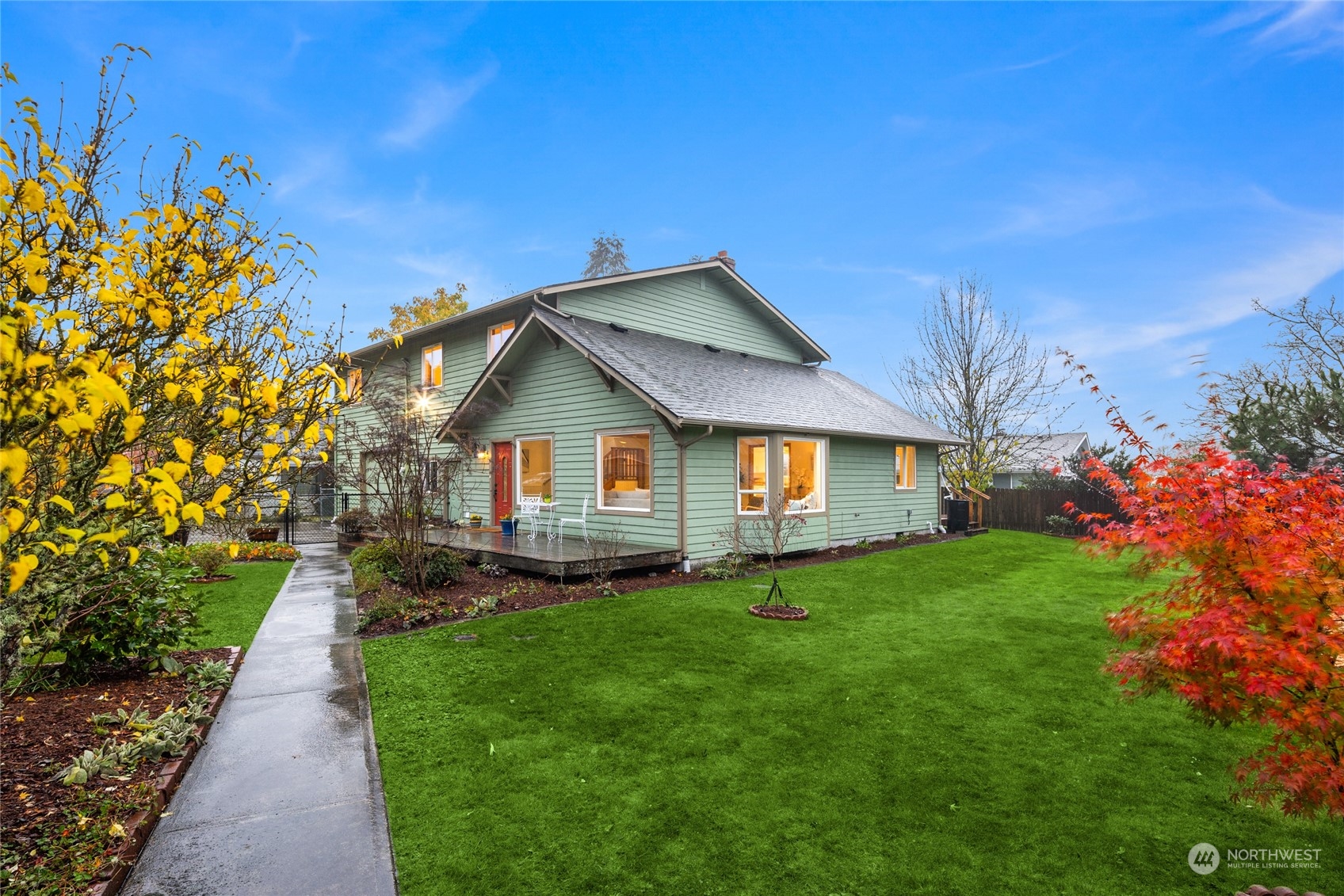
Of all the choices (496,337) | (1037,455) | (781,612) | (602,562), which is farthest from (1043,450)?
(602,562)

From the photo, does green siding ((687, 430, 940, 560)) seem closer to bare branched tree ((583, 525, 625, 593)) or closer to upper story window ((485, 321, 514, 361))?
bare branched tree ((583, 525, 625, 593))

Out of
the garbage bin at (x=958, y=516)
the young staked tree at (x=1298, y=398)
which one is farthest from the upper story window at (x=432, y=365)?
the young staked tree at (x=1298, y=398)

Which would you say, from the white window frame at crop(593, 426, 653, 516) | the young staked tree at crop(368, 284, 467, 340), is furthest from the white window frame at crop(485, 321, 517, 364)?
the young staked tree at crop(368, 284, 467, 340)

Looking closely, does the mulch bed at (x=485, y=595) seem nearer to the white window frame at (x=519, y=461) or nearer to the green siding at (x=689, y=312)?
the white window frame at (x=519, y=461)

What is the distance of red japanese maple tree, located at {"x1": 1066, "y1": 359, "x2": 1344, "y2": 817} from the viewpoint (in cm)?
296

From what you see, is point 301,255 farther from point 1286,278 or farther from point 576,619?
point 1286,278

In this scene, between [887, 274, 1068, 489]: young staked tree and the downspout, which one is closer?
the downspout

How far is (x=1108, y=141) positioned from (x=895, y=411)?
34.3 ft

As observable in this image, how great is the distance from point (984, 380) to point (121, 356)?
25413 millimetres

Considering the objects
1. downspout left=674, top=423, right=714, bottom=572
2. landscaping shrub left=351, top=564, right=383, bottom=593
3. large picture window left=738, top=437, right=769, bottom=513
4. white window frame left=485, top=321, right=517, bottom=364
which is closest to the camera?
landscaping shrub left=351, top=564, right=383, bottom=593

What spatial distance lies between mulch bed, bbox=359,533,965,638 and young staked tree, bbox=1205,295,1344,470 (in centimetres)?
1336

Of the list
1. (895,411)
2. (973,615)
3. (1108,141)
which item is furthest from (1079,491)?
(973,615)

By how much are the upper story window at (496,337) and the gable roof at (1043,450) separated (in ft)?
55.2

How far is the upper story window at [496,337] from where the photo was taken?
53.6ft
